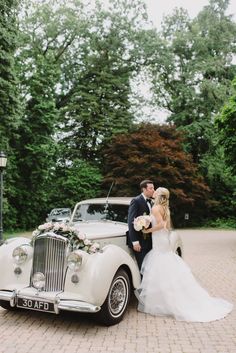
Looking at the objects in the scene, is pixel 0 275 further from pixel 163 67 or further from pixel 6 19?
pixel 163 67

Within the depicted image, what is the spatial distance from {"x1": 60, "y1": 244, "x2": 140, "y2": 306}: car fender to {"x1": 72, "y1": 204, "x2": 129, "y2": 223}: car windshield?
187 cm

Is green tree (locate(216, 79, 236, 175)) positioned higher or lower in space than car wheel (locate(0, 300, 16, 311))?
higher

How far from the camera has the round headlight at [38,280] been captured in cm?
589

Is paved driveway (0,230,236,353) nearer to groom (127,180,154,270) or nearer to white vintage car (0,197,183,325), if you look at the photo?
white vintage car (0,197,183,325)

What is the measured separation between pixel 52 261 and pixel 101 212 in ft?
7.51

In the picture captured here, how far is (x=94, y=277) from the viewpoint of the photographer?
18.5ft

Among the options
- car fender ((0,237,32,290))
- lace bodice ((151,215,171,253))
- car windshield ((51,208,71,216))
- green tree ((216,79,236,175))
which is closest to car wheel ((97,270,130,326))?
lace bodice ((151,215,171,253))

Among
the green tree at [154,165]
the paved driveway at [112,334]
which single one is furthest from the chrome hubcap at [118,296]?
the green tree at [154,165]

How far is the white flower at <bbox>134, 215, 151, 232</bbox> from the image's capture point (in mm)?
6617

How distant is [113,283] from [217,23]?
35.8 meters

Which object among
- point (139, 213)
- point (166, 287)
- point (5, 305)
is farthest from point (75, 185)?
point (166, 287)

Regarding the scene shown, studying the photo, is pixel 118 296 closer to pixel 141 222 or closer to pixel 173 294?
pixel 173 294

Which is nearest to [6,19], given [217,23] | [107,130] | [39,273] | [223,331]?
[107,130]

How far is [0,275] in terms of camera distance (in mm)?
6238
